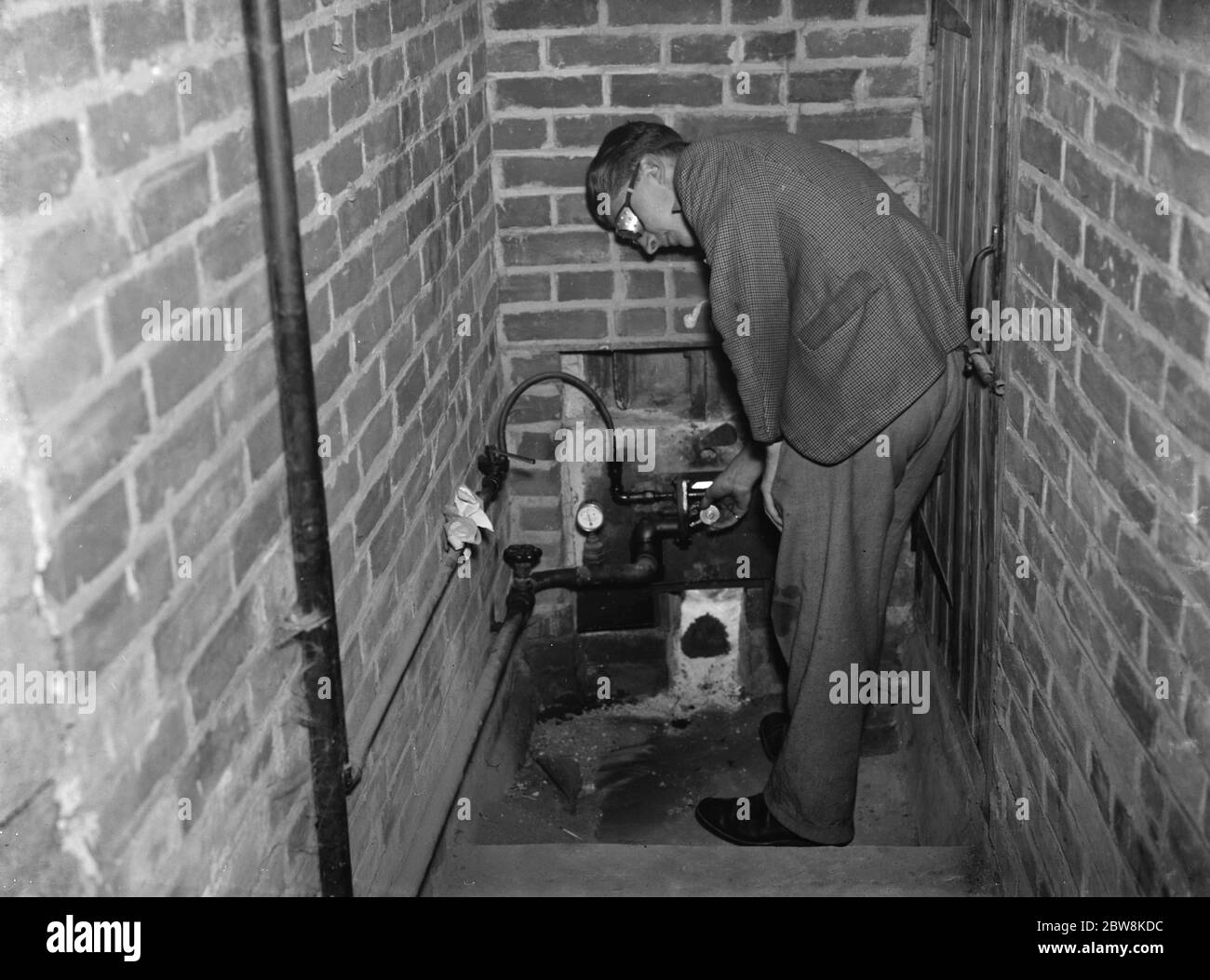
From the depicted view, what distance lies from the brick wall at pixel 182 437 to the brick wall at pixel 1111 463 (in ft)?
3.92

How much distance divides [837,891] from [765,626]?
1320mm

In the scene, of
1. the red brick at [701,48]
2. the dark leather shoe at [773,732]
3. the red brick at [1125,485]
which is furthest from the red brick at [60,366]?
the dark leather shoe at [773,732]

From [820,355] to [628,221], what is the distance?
1.94 feet

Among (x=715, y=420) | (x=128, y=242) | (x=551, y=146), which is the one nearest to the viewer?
(x=128, y=242)

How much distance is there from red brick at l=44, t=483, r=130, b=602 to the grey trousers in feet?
6.15

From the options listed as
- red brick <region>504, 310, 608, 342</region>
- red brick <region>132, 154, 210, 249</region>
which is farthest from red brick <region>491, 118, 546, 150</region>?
red brick <region>132, 154, 210, 249</region>

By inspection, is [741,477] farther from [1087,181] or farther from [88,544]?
[88,544]

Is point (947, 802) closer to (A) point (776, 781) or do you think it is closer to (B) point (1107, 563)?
(A) point (776, 781)

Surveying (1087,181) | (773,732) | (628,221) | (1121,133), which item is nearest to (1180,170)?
(1121,133)

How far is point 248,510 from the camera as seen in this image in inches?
69.9

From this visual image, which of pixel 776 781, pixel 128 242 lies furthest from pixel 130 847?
pixel 776 781

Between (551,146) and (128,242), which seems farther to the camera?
(551,146)

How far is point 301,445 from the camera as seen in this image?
186 cm

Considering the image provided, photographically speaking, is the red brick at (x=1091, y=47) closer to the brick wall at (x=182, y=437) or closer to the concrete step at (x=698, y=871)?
the brick wall at (x=182, y=437)
